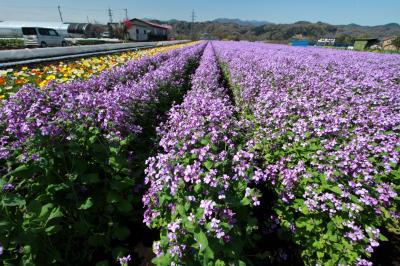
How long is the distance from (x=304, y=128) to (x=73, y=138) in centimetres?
338

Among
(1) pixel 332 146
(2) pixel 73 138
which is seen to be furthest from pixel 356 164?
(2) pixel 73 138

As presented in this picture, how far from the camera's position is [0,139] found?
2.88 meters

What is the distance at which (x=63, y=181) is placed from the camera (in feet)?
9.75

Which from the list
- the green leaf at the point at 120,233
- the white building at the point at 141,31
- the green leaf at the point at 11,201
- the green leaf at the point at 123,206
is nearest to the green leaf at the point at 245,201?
the green leaf at the point at 123,206

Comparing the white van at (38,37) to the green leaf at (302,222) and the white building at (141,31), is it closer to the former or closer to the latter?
the green leaf at (302,222)

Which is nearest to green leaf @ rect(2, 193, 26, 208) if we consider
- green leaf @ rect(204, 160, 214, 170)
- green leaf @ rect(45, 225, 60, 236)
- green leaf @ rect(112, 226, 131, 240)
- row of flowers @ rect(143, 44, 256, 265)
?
green leaf @ rect(45, 225, 60, 236)

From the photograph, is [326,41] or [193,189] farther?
[326,41]

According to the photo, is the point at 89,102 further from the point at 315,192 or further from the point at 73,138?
the point at 315,192

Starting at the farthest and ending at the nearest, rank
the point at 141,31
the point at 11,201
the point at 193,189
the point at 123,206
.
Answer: the point at 141,31
the point at 123,206
the point at 193,189
the point at 11,201

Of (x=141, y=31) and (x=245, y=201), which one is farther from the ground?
(x=245, y=201)

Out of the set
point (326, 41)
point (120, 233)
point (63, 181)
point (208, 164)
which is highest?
point (208, 164)

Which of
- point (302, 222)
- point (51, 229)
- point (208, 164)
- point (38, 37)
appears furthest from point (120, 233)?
point (38, 37)

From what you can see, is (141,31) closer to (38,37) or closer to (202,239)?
(38,37)

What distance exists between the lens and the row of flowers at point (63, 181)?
2555mm
